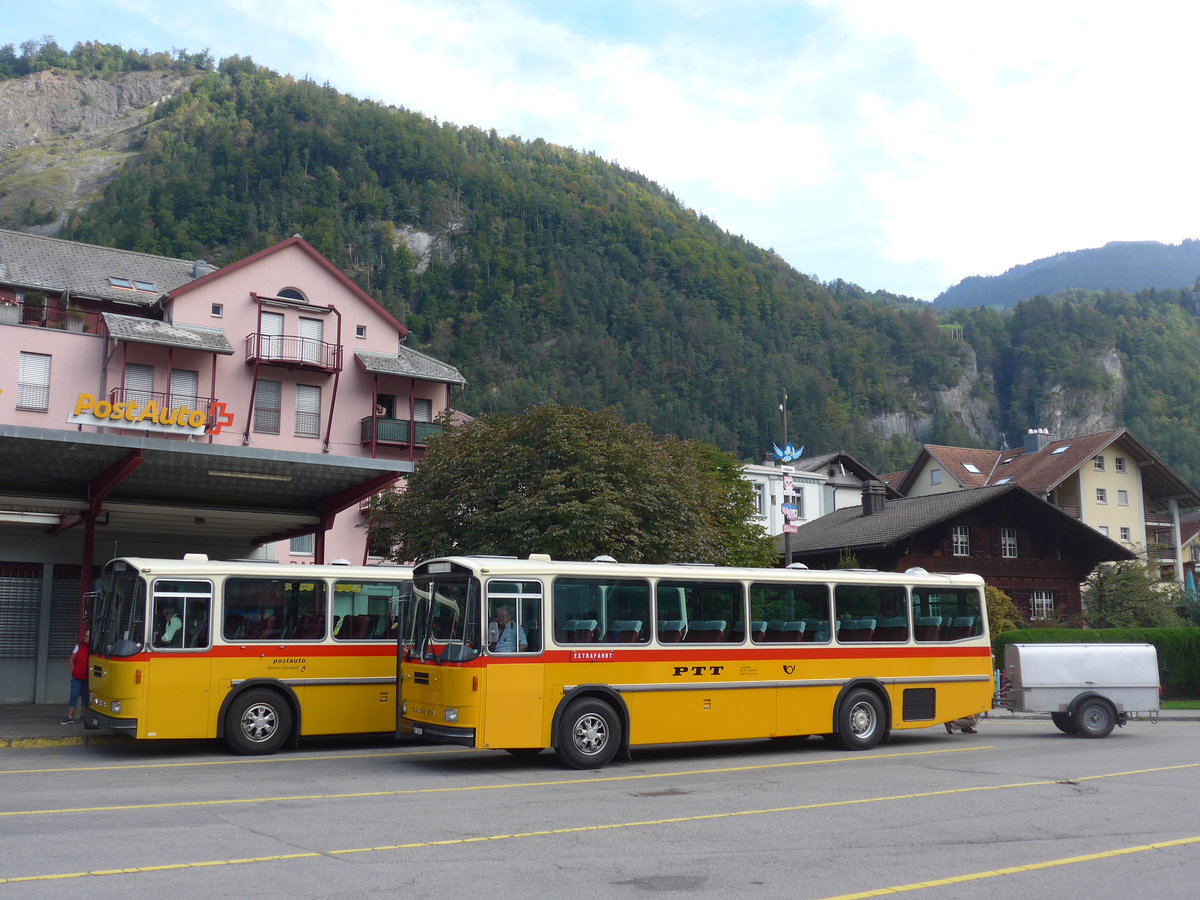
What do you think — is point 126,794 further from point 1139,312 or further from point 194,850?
point 1139,312

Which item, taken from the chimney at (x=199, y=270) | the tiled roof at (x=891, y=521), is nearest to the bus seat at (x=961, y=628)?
the tiled roof at (x=891, y=521)

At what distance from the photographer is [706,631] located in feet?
53.6

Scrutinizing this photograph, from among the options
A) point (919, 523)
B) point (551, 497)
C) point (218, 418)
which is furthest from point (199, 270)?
point (919, 523)

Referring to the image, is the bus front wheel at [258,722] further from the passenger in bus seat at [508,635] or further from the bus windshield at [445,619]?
the passenger in bus seat at [508,635]

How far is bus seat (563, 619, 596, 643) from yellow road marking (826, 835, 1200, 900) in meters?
7.25

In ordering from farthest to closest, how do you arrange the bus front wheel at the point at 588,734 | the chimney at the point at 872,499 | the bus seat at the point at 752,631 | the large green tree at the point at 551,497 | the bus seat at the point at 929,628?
1. the chimney at the point at 872,499
2. the large green tree at the point at 551,497
3. the bus seat at the point at 929,628
4. the bus seat at the point at 752,631
5. the bus front wheel at the point at 588,734

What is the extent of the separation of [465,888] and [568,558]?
55.9 feet

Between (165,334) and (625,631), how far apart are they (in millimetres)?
31128

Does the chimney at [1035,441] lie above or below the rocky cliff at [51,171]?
below

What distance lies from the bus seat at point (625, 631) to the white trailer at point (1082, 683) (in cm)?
867

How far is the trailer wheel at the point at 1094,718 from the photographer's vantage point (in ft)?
69.2

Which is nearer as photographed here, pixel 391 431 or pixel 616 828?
pixel 616 828

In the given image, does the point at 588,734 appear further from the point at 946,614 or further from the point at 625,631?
the point at 946,614

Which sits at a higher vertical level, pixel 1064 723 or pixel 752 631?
pixel 752 631
